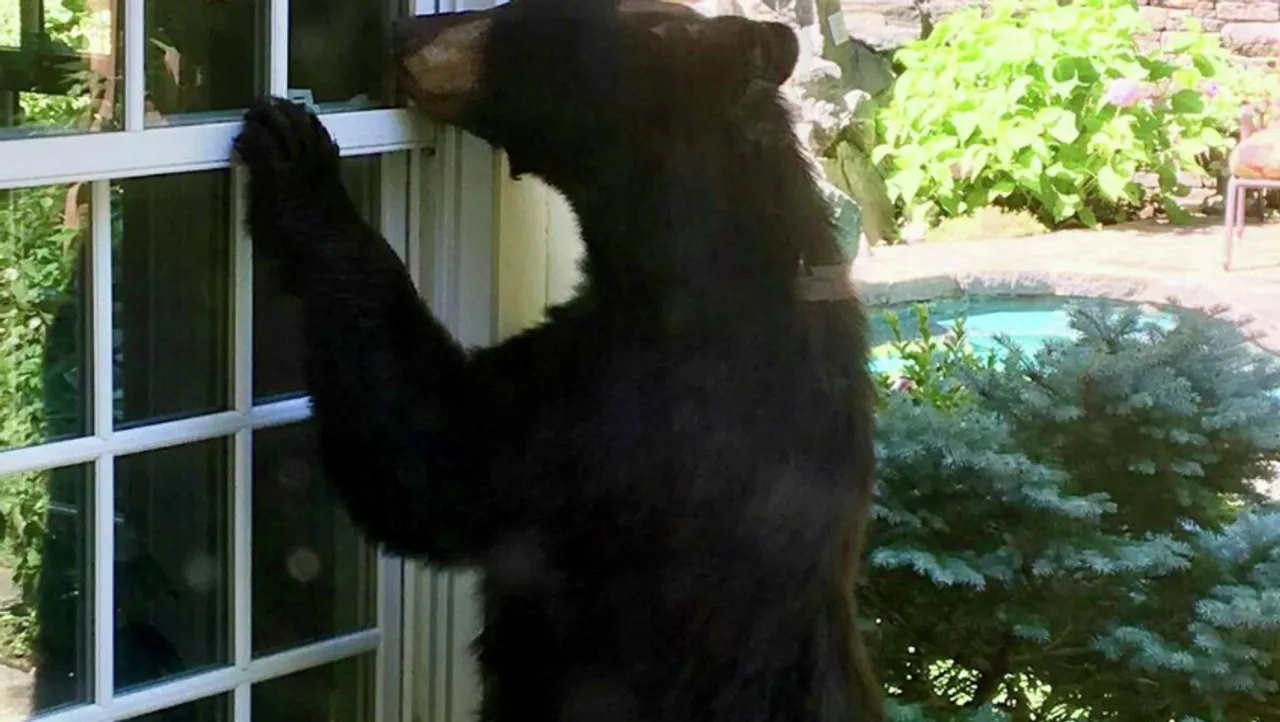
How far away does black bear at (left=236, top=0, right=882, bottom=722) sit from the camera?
2109 millimetres

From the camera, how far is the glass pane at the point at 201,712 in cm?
214

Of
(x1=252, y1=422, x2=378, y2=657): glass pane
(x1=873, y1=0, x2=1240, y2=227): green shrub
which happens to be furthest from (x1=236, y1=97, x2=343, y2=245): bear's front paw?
(x1=873, y1=0, x2=1240, y2=227): green shrub

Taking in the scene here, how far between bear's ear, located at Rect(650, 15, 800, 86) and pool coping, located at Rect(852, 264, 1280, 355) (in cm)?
83

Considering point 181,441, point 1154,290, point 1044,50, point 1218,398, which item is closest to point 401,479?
point 181,441

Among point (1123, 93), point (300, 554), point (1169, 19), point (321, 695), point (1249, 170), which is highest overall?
point (1169, 19)

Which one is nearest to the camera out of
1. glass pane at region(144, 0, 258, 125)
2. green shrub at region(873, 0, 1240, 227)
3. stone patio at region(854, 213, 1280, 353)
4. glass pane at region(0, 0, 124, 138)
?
glass pane at region(0, 0, 124, 138)

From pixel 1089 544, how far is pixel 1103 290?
2.67 ft

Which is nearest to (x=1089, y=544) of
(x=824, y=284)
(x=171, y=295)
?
(x=824, y=284)

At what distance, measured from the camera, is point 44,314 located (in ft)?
6.38

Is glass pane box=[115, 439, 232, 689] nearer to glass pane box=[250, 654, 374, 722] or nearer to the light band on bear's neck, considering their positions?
glass pane box=[250, 654, 374, 722]

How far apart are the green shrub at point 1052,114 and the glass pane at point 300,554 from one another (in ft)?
6.00

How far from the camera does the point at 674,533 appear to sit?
7.00 feet

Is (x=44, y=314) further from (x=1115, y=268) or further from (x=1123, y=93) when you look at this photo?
(x=1123, y=93)

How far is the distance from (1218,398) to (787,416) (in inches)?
54.6
